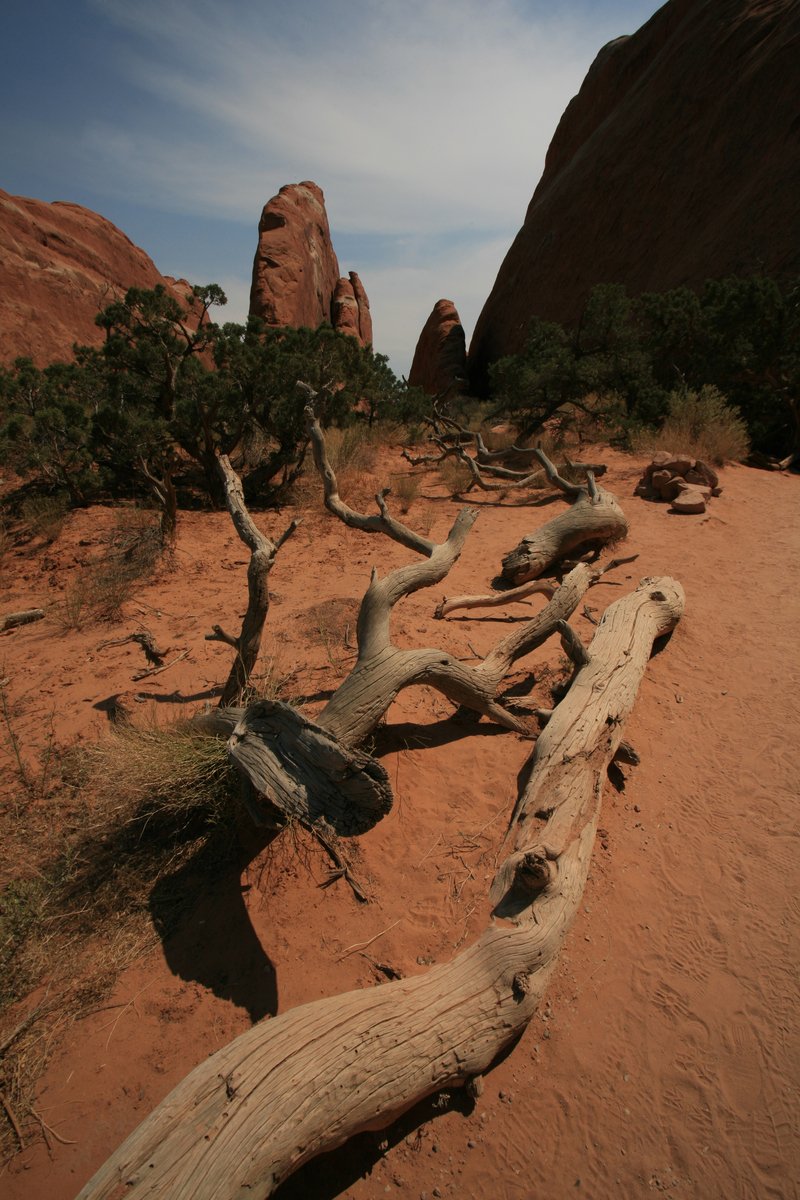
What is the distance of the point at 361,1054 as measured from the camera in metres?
1.71

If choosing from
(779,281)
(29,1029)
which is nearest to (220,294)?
(29,1029)

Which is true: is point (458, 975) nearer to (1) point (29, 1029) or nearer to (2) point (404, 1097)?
(2) point (404, 1097)

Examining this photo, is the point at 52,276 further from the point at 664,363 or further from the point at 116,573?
the point at 664,363

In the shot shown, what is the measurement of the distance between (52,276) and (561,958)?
22478mm

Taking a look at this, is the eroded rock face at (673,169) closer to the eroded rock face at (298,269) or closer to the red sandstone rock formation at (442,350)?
the red sandstone rock formation at (442,350)

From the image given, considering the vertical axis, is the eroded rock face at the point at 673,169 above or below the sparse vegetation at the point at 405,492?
above

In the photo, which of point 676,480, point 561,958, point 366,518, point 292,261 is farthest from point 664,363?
point 292,261

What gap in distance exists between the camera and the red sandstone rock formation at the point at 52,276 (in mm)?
15688

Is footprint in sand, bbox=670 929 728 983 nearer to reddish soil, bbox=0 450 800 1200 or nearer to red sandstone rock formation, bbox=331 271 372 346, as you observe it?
reddish soil, bbox=0 450 800 1200

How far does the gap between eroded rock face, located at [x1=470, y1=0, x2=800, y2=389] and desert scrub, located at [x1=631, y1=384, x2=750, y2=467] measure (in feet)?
24.1

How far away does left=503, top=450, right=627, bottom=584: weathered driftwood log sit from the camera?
587 cm

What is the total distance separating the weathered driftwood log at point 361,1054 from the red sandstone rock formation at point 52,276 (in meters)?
16.9

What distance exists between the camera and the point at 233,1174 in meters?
1.42

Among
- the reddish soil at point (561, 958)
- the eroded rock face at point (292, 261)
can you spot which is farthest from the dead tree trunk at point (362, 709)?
the eroded rock face at point (292, 261)
